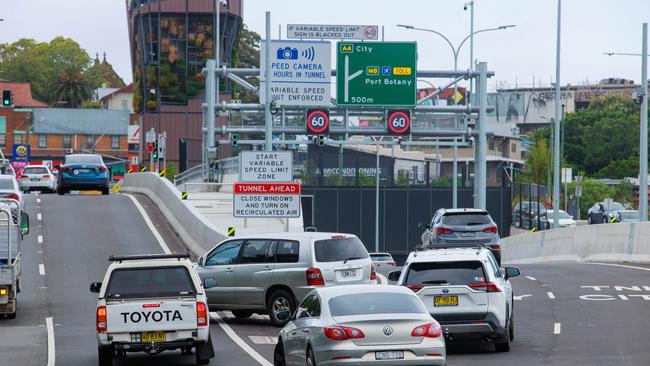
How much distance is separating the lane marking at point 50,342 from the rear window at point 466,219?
12681 mm

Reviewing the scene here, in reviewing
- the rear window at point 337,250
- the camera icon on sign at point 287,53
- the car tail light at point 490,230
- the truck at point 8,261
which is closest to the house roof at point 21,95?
the camera icon on sign at point 287,53

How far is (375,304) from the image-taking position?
49.3 ft

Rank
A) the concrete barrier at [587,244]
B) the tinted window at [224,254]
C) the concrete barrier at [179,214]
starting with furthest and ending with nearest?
the concrete barrier at [587,244]
the concrete barrier at [179,214]
the tinted window at [224,254]

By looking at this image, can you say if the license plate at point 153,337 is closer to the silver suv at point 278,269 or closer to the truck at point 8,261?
the silver suv at point 278,269

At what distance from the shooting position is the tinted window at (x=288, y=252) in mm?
23270

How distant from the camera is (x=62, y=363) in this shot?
1914cm

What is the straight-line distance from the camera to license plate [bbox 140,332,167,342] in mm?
17844

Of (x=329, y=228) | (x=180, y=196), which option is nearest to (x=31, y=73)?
(x=329, y=228)

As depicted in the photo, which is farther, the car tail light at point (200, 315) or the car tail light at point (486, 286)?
the car tail light at point (486, 286)

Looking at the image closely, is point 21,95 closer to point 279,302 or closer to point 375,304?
point 279,302

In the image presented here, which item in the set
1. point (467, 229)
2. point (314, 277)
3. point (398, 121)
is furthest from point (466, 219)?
point (398, 121)

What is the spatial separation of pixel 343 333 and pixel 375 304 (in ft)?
2.29

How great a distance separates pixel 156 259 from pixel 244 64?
11472 cm

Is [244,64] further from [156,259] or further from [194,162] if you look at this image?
[156,259]
